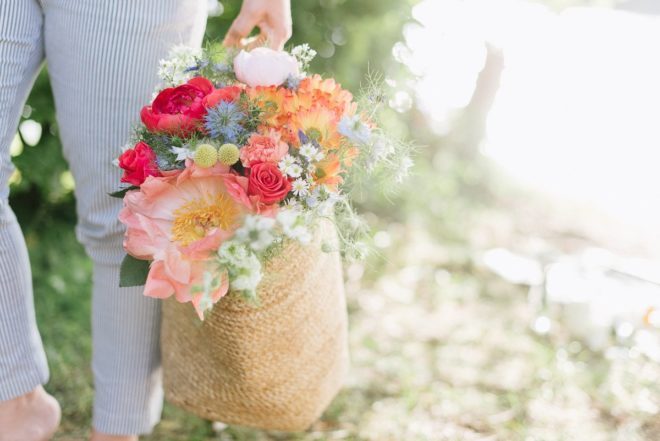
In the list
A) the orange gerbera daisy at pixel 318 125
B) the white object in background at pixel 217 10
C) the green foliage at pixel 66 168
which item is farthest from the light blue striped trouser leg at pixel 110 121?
the white object in background at pixel 217 10

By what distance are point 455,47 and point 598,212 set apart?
96 cm

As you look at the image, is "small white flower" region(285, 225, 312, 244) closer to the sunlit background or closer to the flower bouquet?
the flower bouquet

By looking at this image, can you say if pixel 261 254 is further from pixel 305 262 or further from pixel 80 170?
pixel 80 170

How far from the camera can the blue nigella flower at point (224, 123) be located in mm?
1146

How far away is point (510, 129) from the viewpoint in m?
3.88

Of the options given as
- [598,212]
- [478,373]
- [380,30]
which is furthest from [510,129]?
[478,373]

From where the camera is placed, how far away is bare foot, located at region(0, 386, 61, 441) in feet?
4.72

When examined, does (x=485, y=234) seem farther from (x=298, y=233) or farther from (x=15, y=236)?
(x=298, y=233)

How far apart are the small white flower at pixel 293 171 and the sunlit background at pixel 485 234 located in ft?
0.94

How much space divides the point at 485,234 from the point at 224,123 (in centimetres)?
210

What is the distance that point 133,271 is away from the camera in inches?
47.5

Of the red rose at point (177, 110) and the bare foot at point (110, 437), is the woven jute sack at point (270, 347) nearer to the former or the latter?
the bare foot at point (110, 437)

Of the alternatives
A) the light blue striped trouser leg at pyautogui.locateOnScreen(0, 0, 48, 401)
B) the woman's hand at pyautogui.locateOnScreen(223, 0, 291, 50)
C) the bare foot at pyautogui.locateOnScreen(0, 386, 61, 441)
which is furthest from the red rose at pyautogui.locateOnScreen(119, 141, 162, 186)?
the bare foot at pyautogui.locateOnScreen(0, 386, 61, 441)

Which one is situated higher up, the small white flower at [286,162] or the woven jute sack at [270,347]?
the small white flower at [286,162]
